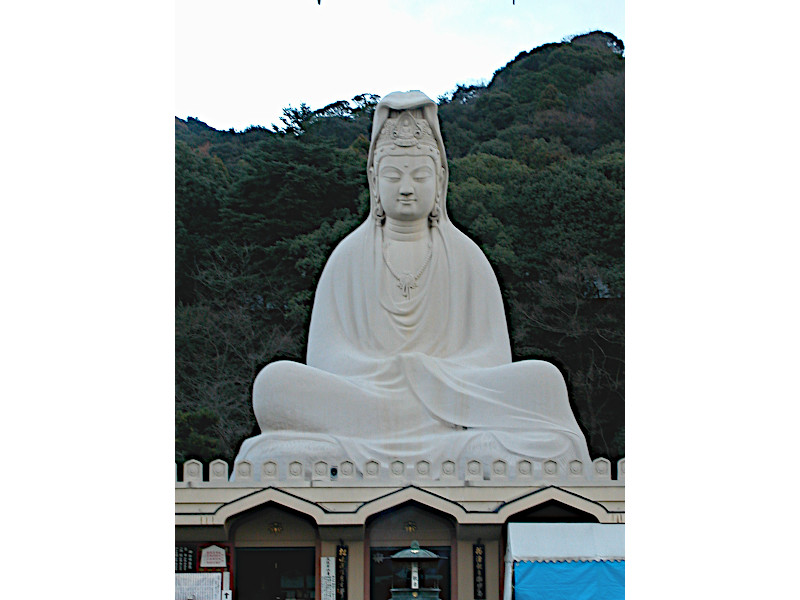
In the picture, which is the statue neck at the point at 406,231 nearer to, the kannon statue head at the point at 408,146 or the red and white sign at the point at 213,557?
the kannon statue head at the point at 408,146

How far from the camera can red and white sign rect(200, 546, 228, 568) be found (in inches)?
248

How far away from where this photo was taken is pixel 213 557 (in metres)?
6.31

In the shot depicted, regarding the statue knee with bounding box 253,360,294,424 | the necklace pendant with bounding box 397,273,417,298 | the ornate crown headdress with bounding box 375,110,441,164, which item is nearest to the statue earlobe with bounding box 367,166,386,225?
the ornate crown headdress with bounding box 375,110,441,164

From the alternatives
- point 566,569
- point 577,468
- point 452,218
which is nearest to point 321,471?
point 577,468

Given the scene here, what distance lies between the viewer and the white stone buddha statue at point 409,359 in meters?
6.80

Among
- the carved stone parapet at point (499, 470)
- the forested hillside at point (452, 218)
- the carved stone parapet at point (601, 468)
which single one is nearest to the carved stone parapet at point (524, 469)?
the carved stone parapet at point (499, 470)

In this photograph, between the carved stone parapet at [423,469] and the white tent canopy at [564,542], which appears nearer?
the white tent canopy at [564,542]

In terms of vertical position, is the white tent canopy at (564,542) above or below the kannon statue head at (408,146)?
below

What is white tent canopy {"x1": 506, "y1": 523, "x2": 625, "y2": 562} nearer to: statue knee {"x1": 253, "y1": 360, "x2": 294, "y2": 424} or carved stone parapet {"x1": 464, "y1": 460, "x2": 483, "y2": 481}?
carved stone parapet {"x1": 464, "y1": 460, "x2": 483, "y2": 481}

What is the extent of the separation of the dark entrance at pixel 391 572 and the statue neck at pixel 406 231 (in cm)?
199

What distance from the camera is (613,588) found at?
19.1 feet

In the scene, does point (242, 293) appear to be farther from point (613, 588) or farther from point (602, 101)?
point (613, 588)

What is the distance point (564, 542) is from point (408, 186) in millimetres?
2468

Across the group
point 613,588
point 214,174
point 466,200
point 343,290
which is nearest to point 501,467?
point 613,588
